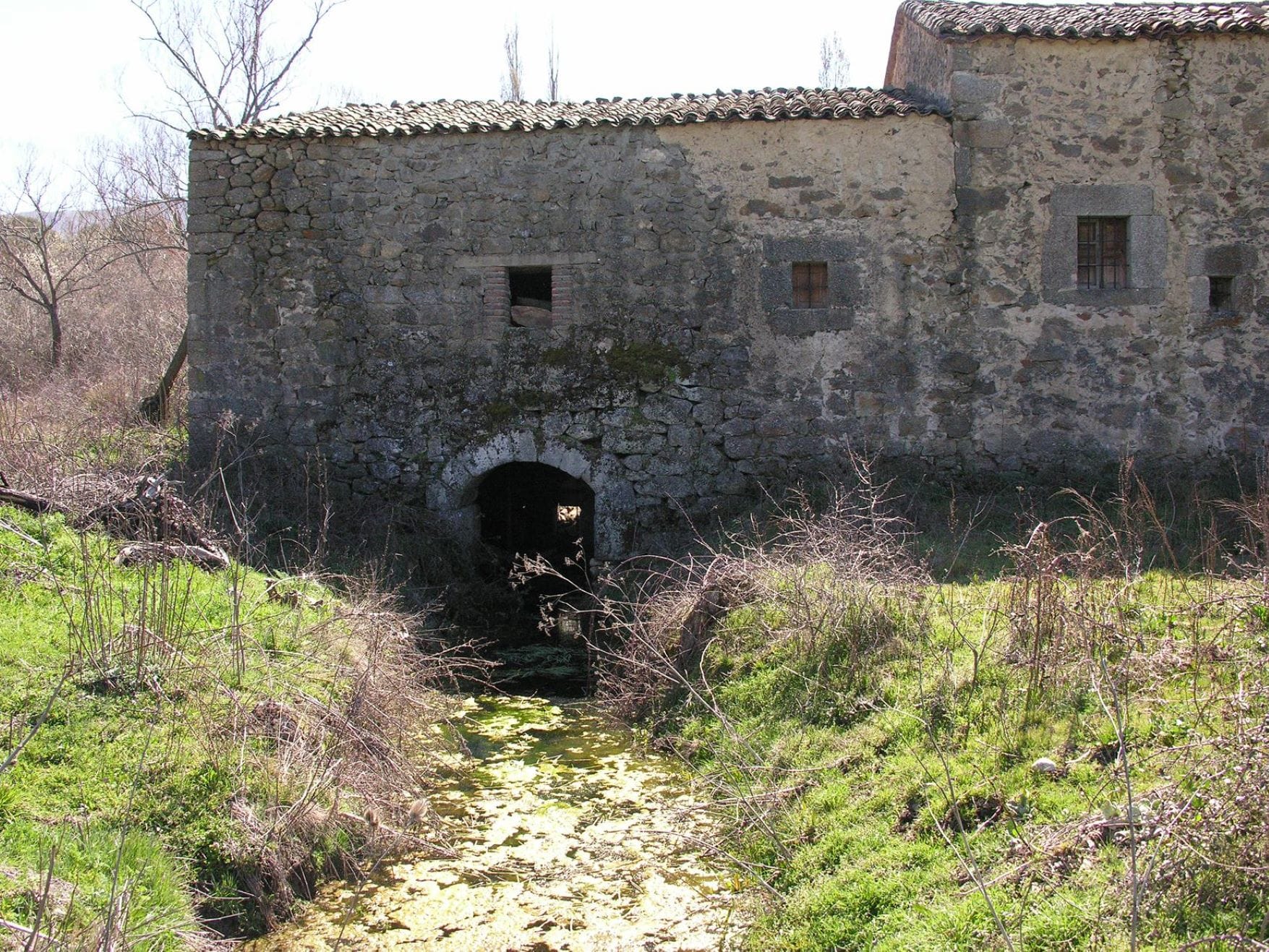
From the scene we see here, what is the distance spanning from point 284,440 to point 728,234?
16.8ft

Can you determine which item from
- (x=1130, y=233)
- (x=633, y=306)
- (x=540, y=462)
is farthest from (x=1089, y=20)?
(x=540, y=462)

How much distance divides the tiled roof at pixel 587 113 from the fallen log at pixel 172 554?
5096mm

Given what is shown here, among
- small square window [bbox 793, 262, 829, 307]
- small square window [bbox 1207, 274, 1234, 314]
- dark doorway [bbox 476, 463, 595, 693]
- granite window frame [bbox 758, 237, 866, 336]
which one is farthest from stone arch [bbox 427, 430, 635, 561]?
small square window [bbox 1207, 274, 1234, 314]

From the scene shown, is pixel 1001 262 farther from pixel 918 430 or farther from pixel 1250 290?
pixel 1250 290

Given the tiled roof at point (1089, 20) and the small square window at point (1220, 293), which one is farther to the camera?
the small square window at point (1220, 293)

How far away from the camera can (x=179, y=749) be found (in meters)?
5.11

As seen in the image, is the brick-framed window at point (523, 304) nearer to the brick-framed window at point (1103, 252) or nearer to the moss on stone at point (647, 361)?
the moss on stone at point (647, 361)

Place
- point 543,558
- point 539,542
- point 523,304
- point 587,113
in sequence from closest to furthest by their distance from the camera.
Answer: point 543,558
point 587,113
point 523,304
point 539,542

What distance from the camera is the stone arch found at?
10.6 meters

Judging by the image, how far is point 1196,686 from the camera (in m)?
4.71

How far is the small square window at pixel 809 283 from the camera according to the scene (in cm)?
1070

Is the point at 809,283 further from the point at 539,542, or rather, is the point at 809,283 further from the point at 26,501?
the point at 26,501

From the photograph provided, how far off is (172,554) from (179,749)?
78.9 inches

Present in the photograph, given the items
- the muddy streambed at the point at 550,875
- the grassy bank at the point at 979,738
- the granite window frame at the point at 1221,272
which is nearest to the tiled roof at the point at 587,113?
the granite window frame at the point at 1221,272
